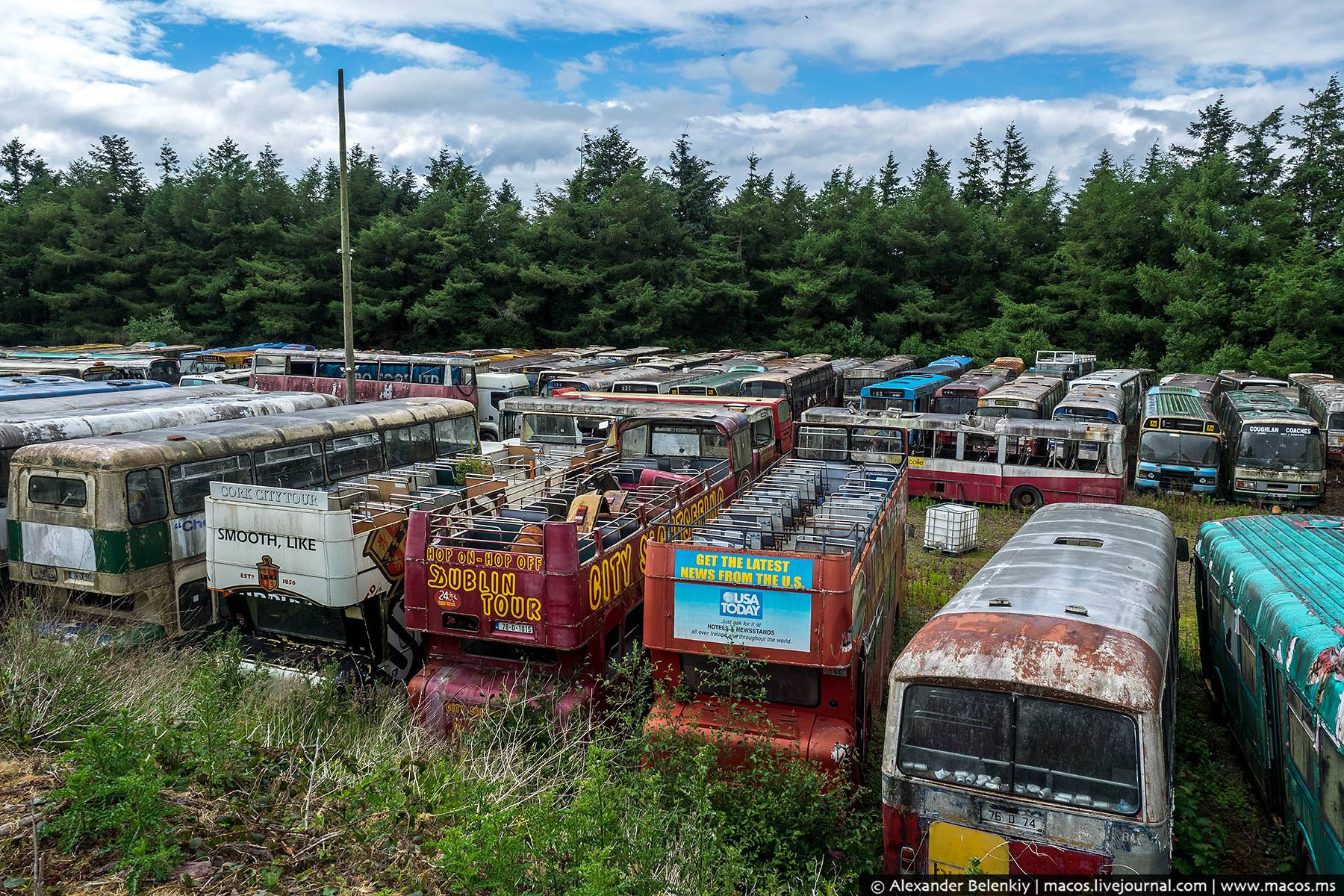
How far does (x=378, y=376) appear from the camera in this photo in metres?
27.9

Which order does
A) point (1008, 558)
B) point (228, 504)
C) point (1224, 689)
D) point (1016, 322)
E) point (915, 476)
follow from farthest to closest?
point (1016, 322) → point (915, 476) → point (228, 504) → point (1224, 689) → point (1008, 558)

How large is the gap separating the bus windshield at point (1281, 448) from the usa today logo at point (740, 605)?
17.2 meters

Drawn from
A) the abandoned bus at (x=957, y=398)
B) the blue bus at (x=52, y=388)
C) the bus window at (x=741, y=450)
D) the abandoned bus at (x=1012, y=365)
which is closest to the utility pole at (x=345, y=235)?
the blue bus at (x=52, y=388)

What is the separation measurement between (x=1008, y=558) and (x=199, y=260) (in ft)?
166

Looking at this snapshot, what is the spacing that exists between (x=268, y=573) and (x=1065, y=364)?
32.7 m

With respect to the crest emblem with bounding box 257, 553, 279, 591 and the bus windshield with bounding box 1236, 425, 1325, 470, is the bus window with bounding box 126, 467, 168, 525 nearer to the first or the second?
the crest emblem with bounding box 257, 553, 279, 591

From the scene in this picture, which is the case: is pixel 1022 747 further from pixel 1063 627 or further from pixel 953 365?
pixel 953 365

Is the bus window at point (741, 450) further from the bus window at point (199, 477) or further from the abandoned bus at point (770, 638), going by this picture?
the bus window at point (199, 477)

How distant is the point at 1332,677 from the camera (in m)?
5.30

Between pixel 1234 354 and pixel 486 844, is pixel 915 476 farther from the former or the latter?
pixel 1234 354

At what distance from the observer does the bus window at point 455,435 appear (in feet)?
53.0

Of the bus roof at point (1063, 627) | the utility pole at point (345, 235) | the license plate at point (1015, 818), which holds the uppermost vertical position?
the utility pole at point (345, 235)

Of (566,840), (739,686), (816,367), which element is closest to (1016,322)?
(816,367)

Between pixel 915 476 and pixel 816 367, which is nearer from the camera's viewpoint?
pixel 915 476
